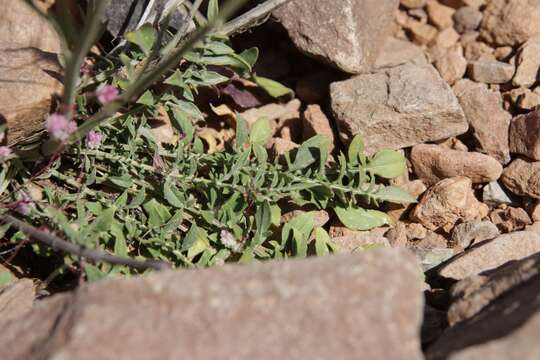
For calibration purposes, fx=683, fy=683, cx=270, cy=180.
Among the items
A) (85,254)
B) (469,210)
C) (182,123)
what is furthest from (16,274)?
(469,210)

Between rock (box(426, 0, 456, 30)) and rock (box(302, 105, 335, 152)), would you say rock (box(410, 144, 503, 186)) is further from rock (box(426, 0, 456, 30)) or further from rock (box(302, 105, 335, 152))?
rock (box(426, 0, 456, 30))

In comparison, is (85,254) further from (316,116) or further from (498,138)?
(498,138)

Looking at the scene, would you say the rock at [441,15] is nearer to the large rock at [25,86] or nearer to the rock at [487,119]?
the rock at [487,119]

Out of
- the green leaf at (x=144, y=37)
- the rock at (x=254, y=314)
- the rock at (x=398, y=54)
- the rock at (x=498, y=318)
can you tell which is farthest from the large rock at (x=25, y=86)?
the rock at (x=498, y=318)

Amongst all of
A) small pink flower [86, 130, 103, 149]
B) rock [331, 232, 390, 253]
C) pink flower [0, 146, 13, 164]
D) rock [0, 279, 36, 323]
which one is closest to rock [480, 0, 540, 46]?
rock [331, 232, 390, 253]

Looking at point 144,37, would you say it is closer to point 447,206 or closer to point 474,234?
point 447,206
